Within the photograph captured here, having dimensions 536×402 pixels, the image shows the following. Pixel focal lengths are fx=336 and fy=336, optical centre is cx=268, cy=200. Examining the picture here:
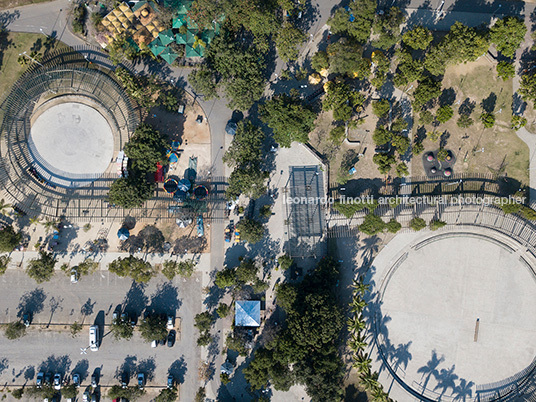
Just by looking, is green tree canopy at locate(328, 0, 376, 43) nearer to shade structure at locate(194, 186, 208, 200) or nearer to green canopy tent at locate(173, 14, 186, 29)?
green canopy tent at locate(173, 14, 186, 29)

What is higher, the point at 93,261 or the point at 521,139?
the point at 521,139

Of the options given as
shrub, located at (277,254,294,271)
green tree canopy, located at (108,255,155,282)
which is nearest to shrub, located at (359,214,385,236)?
shrub, located at (277,254,294,271)

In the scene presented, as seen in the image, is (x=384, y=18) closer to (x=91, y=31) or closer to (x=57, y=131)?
(x=91, y=31)

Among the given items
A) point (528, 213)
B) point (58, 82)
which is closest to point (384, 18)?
point (528, 213)

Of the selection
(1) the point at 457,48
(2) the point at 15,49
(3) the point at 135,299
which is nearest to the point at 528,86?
(1) the point at 457,48

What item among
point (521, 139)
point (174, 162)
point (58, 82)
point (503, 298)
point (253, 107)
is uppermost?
point (58, 82)

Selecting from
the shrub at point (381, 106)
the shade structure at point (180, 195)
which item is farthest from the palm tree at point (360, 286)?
the shade structure at point (180, 195)

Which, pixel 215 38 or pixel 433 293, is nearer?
pixel 215 38
